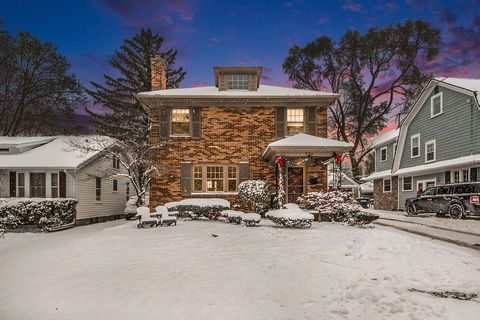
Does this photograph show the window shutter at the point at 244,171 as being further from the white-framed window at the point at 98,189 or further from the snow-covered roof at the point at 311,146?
the white-framed window at the point at 98,189

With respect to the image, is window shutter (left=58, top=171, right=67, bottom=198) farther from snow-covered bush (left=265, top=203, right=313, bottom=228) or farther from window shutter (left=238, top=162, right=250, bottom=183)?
snow-covered bush (left=265, top=203, right=313, bottom=228)

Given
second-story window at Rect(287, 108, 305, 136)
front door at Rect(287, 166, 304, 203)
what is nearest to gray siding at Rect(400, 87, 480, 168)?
second-story window at Rect(287, 108, 305, 136)

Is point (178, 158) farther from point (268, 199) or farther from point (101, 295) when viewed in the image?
point (101, 295)

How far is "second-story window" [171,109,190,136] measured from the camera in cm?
1752

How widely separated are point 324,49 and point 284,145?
991 inches

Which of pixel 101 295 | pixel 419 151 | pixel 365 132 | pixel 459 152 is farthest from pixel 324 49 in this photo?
pixel 101 295

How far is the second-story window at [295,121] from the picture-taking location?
17.4 m

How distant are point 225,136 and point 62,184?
838cm

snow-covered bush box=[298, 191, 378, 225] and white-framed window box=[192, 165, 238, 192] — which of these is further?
white-framed window box=[192, 165, 238, 192]

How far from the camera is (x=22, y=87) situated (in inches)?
1126

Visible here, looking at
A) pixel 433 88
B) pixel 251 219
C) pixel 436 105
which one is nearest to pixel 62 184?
pixel 251 219

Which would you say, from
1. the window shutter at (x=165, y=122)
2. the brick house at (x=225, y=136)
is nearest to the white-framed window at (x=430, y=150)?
the brick house at (x=225, y=136)

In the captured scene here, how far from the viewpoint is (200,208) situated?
14.4m

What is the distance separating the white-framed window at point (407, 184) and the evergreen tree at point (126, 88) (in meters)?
22.5
